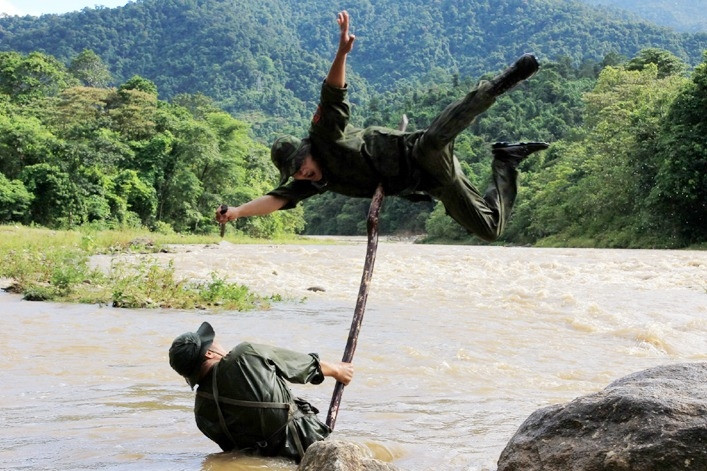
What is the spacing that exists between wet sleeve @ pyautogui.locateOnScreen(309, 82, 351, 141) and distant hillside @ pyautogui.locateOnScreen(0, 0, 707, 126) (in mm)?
130077

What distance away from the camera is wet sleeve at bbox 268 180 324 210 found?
4.55 metres

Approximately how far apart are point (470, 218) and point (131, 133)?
5262 cm

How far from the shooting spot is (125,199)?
4900 cm

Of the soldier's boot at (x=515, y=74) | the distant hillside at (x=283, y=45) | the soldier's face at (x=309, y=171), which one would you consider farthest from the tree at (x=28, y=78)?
the distant hillside at (x=283, y=45)

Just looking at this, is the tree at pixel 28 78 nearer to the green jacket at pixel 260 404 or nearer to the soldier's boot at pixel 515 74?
the green jacket at pixel 260 404

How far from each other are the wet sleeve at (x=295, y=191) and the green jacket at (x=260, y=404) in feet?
3.10

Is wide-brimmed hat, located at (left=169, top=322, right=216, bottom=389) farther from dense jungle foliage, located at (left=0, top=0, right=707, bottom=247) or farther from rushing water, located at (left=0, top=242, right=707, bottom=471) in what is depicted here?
dense jungle foliage, located at (left=0, top=0, right=707, bottom=247)

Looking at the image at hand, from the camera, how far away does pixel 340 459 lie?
3.54m

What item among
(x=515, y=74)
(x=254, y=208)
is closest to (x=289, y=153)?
(x=254, y=208)

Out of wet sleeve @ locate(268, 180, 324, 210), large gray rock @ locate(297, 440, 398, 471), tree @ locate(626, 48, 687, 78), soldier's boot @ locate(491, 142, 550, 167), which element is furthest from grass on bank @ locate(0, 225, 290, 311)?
tree @ locate(626, 48, 687, 78)

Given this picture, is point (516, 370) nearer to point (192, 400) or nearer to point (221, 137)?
point (192, 400)

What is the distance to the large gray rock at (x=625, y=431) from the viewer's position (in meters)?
3.25

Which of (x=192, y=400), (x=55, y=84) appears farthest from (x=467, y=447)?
(x=55, y=84)

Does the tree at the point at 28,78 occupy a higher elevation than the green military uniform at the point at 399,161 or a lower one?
higher
